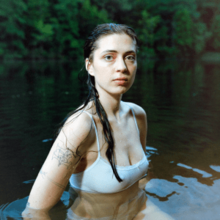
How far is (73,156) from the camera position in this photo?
1.70 meters

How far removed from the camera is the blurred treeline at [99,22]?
31250 mm

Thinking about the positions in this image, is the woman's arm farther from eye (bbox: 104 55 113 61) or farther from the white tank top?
eye (bbox: 104 55 113 61)

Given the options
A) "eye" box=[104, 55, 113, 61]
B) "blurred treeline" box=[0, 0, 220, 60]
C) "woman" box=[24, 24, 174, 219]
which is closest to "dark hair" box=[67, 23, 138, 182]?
"woman" box=[24, 24, 174, 219]

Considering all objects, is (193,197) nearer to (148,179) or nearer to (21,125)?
(148,179)

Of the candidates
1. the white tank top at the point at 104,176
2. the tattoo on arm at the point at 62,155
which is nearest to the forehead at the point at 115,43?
the white tank top at the point at 104,176

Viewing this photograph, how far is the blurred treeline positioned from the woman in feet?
101

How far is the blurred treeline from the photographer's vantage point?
31250 millimetres

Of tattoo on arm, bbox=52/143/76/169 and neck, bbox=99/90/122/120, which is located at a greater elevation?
neck, bbox=99/90/122/120

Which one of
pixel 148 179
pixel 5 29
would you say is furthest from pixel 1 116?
pixel 5 29

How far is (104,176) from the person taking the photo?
5.92ft

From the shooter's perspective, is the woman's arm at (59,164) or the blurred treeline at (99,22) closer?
the woman's arm at (59,164)

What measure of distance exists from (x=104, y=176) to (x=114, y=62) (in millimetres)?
797

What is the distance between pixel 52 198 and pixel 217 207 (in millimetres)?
1406

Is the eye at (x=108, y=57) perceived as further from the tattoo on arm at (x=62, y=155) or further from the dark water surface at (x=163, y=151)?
the dark water surface at (x=163, y=151)
